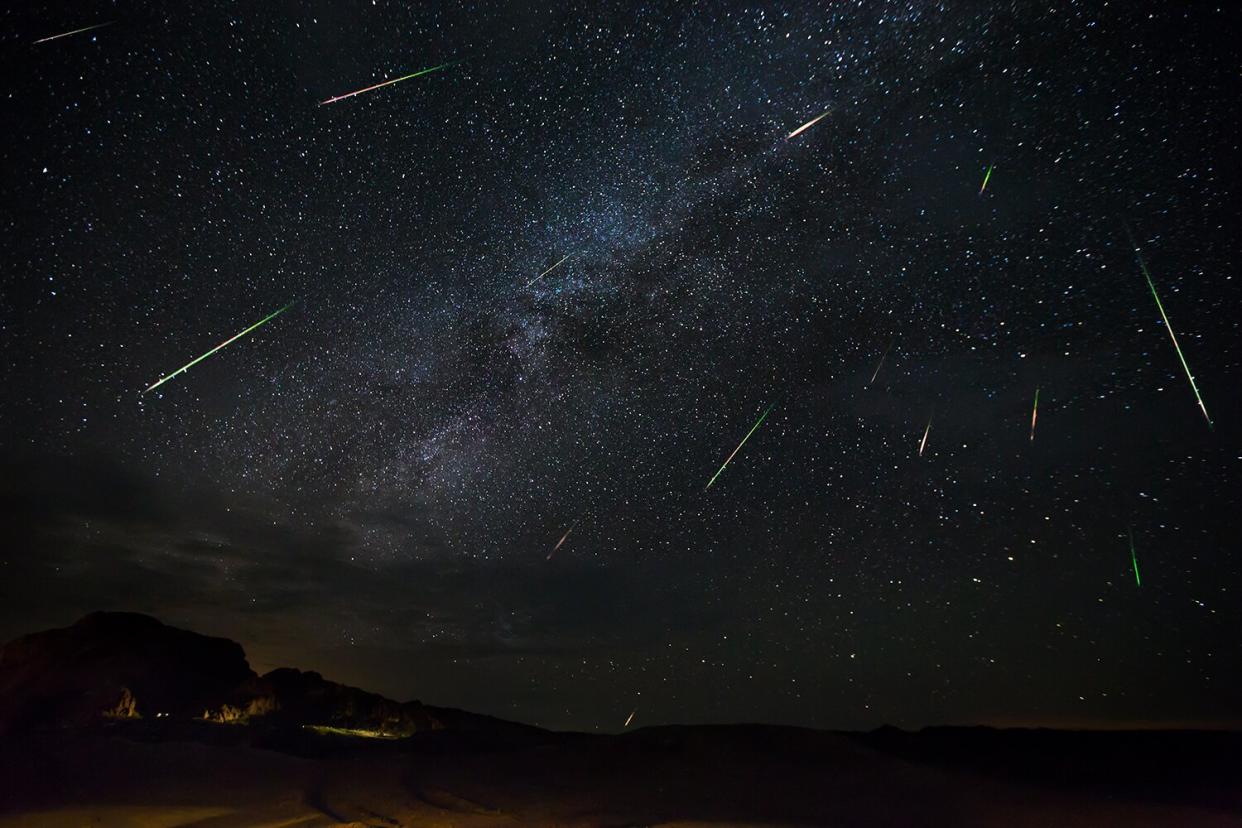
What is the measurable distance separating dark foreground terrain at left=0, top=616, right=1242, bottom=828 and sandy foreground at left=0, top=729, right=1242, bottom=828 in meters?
0.10

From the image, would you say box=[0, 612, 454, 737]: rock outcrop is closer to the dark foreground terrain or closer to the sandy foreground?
the dark foreground terrain

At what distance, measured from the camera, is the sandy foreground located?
1412 cm

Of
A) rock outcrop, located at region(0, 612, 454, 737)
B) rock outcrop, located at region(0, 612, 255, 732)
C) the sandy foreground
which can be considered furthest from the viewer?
rock outcrop, located at region(0, 612, 454, 737)

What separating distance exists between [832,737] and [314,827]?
2303cm

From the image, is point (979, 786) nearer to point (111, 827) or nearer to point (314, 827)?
point (314, 827)

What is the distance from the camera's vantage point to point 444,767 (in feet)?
71.4

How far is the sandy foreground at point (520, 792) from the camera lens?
46.3 ft

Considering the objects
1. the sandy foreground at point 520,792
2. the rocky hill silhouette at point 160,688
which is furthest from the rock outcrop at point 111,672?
the sandy foreground at point 520,792

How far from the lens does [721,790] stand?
1983cm

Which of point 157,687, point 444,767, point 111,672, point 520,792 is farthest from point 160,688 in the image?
point 520,792

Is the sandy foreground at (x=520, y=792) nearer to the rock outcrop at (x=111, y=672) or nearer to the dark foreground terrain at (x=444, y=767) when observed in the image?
the dark foreground terrain at (x=444, y=767)

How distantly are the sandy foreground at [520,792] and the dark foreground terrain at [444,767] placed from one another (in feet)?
0.33

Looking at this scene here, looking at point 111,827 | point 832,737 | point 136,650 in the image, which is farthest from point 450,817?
point 136,650

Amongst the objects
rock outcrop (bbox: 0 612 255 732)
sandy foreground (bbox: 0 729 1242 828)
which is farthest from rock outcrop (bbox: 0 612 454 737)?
sandy foreground (bbox: 0 729 1242 828)
